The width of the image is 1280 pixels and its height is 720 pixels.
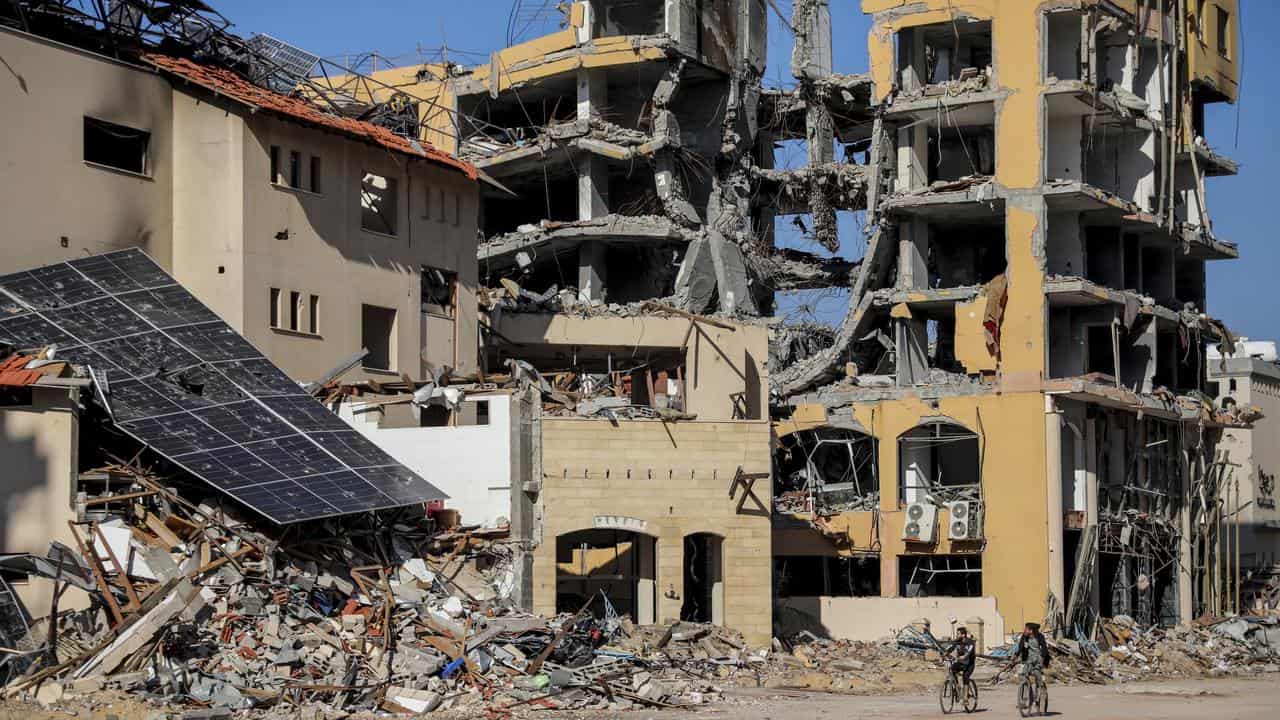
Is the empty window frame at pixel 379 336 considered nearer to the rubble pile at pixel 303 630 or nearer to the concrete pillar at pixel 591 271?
the rubble pile at pixel 303 630

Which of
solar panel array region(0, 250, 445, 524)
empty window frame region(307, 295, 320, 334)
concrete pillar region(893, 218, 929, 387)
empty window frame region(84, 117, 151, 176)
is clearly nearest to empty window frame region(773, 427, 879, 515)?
concrete pillar region(893, 218, 929, 387)

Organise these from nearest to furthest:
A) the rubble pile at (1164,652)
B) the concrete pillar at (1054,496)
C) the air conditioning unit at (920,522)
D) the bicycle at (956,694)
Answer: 1. the bicycle at (956,694)
2. the rubble pile at (1164,652)
3. the concrete pillar at (1054,496)
4. the air conditioning unit at (920,522)

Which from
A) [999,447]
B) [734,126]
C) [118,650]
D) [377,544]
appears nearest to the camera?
[118,650]

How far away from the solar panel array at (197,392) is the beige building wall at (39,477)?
5.73ft

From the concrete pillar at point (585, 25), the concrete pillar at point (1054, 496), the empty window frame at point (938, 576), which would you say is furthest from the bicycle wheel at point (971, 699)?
the concrete pillar at point (585, 25)

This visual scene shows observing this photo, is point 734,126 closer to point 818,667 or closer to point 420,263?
point 420,263

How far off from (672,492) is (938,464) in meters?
16.7

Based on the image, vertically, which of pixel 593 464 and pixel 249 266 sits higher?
pixel 249 266

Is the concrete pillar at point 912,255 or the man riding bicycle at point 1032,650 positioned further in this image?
the concrete pillar at point 912,255

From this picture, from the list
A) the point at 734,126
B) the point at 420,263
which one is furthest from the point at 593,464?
the point at 734,126

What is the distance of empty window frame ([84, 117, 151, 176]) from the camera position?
43.7 meters

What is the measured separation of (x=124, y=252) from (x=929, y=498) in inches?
1005

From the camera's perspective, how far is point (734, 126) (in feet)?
225

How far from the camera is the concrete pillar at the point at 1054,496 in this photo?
5406cm
